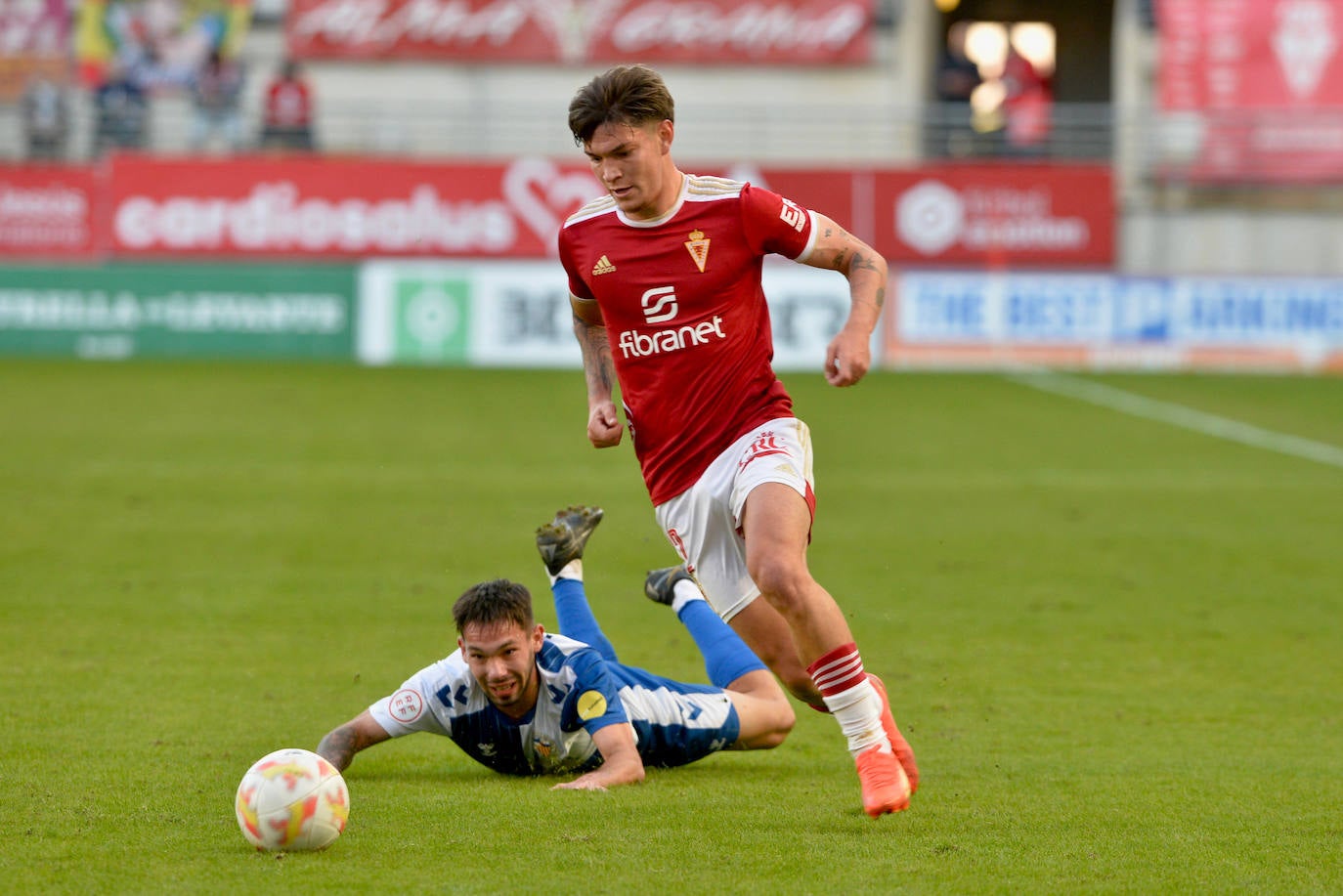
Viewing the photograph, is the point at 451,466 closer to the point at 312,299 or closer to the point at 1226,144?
the point at 312,299

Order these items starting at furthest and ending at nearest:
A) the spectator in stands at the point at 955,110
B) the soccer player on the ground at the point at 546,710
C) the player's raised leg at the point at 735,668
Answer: the spectator in stands at the point at 955,110, the player's raised leg at the point at 735,668, the soccer player on the ground at the point at 546,710

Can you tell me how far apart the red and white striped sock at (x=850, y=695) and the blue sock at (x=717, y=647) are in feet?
4.16

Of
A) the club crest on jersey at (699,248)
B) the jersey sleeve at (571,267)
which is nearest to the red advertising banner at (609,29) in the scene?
the jersey sleeve at (571,267)

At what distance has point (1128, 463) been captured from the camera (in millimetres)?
16297

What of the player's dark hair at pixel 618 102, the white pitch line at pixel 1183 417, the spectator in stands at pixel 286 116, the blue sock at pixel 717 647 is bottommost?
the white pitch line at pixel 1183 417

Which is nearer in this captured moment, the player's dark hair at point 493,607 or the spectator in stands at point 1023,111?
the player's dark hair at point 493,607

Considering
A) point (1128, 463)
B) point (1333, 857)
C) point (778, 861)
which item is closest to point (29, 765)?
point (778, 861)

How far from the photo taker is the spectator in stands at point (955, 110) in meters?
31.8

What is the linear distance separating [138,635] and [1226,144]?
2639 centimetres

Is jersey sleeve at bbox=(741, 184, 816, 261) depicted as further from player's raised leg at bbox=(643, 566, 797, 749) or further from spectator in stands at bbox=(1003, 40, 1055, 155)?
spectator in stands at bbox=(1003, 40, 1055, 155)

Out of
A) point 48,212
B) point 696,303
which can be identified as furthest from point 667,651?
point 48,212

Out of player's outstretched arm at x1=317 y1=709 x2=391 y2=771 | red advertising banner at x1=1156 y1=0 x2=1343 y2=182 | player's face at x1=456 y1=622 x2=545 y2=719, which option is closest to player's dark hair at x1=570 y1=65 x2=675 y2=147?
player's face at x1=456 y1=622 x2=545 y2=719

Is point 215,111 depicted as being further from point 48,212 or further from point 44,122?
point 48,212

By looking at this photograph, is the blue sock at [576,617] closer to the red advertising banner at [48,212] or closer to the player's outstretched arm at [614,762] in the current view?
the player's outstretched arm at [614,762]
